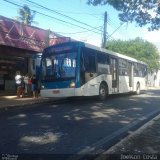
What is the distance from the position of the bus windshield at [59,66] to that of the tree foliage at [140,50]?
3899cm

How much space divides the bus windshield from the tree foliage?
39.0 meters

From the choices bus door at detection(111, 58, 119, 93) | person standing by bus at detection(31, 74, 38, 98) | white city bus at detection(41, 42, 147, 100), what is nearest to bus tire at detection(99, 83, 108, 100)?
white city bus at detection(41, 42, 147, 100)

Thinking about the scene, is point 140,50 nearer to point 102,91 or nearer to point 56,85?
point 102,91

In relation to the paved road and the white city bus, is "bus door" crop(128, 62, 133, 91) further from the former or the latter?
the paved road

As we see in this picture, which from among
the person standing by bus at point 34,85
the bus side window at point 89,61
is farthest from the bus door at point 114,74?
the person standing by bus at point 34,85

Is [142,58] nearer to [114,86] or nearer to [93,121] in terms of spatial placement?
[114,86]

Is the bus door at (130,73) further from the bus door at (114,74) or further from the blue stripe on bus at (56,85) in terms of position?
the blue stripe on bus at (56,85)

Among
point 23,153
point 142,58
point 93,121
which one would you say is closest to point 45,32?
point 93,121

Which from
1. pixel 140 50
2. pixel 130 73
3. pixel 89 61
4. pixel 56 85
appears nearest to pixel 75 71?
pixel 89 61

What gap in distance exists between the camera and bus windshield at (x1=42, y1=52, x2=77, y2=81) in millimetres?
16984

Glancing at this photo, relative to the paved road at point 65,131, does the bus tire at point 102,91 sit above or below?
above

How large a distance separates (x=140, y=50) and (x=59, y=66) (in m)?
40.5

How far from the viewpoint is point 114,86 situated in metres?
21.0

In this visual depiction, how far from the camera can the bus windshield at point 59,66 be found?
17.0 m
